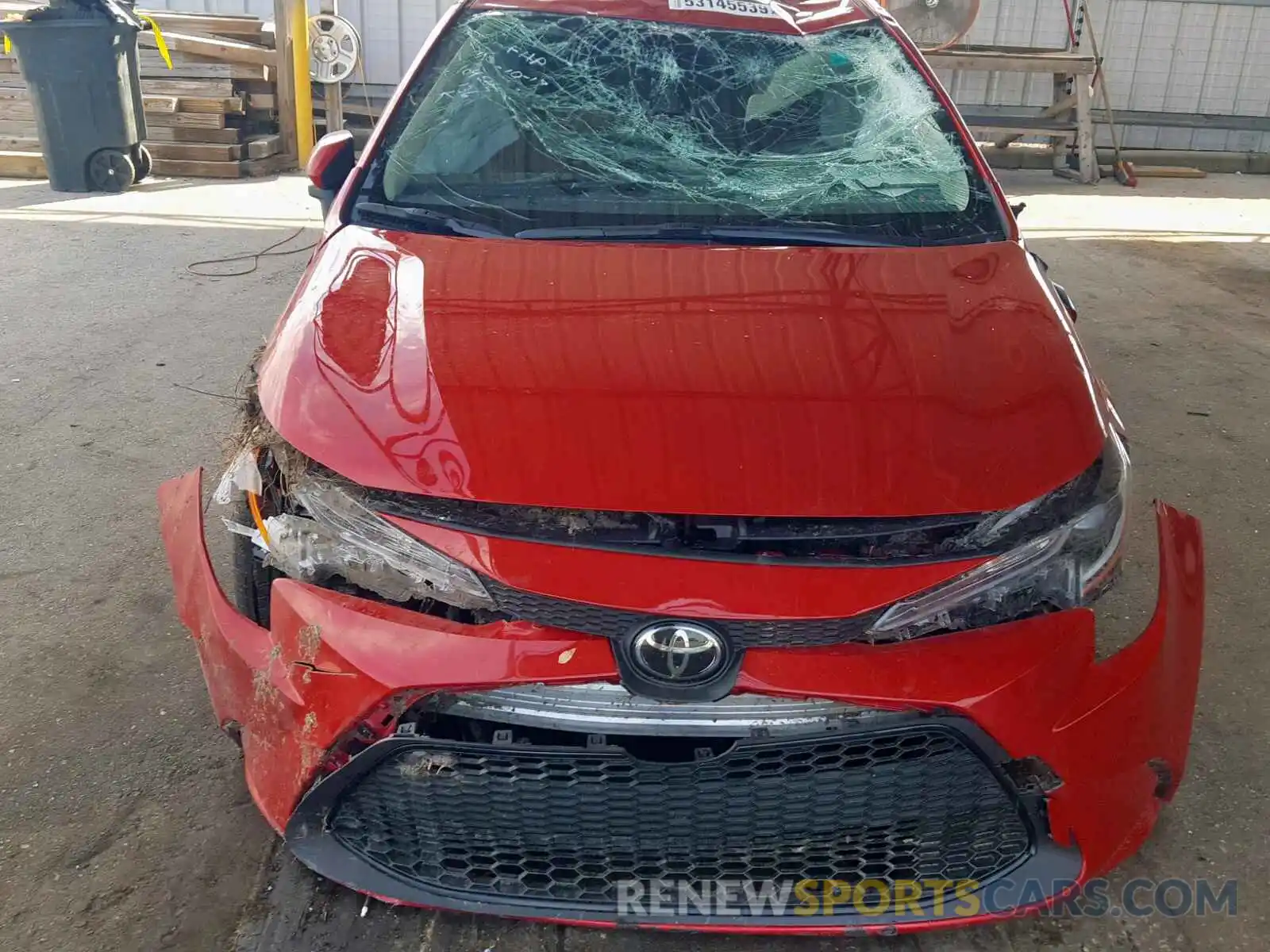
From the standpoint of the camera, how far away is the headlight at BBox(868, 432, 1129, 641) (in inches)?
62.4

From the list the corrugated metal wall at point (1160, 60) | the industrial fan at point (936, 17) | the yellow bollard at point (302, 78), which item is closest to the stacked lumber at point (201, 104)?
the yellow bollard at point (302, 78)

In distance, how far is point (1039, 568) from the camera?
5.46 feet

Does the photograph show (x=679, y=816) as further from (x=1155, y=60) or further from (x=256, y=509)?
(x=1155, y=60)

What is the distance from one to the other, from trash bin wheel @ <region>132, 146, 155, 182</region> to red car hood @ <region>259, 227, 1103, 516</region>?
643 centimetres

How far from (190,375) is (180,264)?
1.93 m

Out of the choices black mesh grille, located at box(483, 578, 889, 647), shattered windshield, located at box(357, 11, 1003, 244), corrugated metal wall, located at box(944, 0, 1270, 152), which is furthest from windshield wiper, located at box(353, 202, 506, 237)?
corrugated metal wall, located at box(944, 0, 1270, 152)

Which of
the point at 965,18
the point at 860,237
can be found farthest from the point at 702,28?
the point at 965,18

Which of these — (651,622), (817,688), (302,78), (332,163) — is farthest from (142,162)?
(817,688)

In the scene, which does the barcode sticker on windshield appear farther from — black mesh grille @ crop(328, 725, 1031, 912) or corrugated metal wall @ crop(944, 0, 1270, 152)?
corrugated metal wall @ crop(944, 0, 1270, 152)

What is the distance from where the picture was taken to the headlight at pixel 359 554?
62.5 inches

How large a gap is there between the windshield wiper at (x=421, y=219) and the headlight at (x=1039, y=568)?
127 centimetres

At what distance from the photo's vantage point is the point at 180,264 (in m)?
5.84

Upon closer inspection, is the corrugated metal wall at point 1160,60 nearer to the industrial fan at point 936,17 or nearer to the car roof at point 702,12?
the industrial fan at point 936,17

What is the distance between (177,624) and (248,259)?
3.88 m
